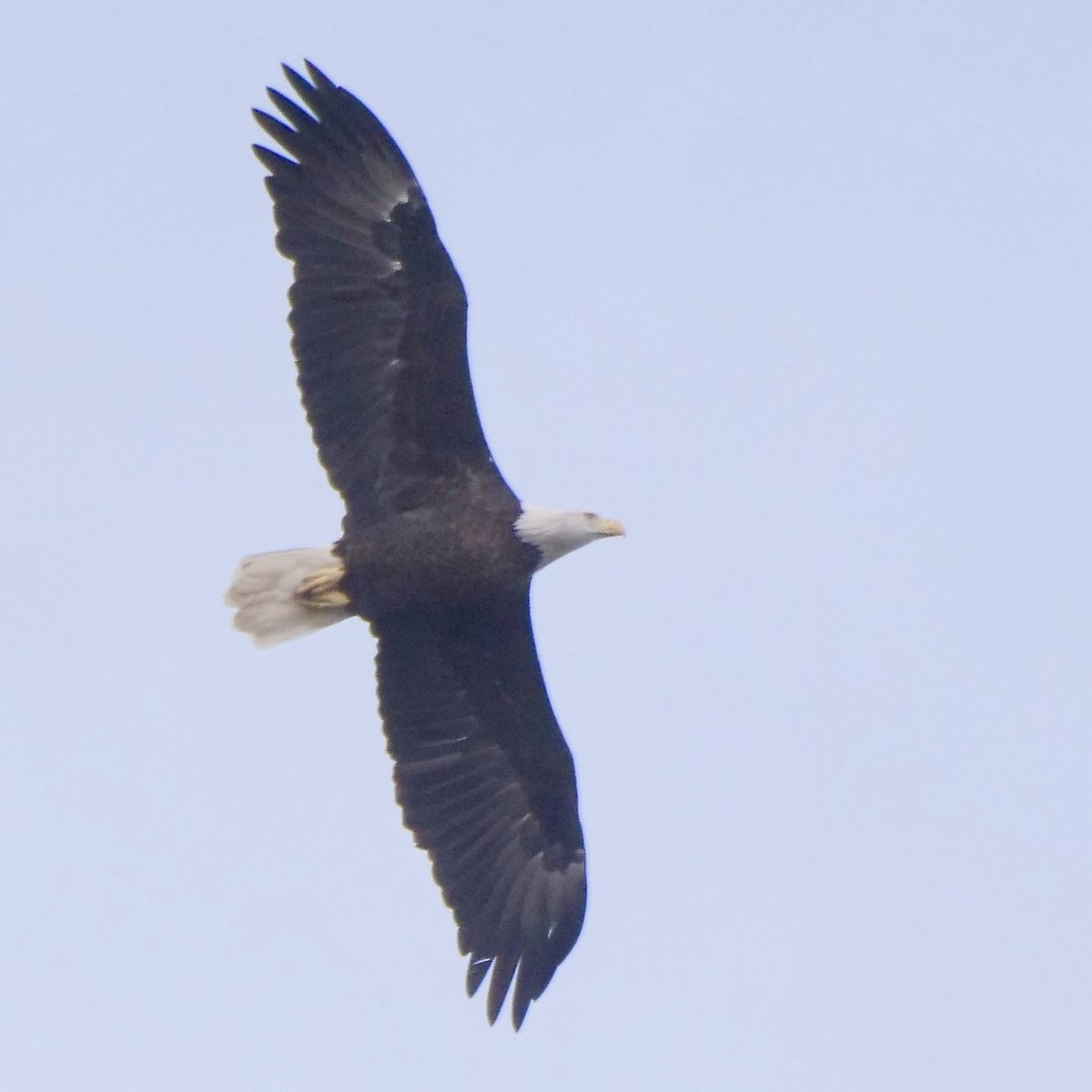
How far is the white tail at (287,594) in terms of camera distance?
11562mm

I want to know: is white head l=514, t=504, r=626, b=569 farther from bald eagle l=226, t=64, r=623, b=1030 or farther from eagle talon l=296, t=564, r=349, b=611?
eagle talon l=296, t=564, r=349, b=611

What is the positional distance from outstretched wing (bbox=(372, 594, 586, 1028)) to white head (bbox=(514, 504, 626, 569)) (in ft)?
1.17

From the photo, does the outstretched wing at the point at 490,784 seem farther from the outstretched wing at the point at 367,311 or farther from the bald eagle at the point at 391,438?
the outstretched wing at the point at 367,311

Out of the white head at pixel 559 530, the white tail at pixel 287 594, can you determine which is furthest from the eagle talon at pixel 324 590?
the white head at pixel 559 530

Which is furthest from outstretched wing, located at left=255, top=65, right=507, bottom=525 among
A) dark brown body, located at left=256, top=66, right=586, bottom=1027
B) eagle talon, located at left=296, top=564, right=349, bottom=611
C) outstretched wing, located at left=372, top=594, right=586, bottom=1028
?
outstretched wing, located at left=372, top=594, right=586, bottom=1028

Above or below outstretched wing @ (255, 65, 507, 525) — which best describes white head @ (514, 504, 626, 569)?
below

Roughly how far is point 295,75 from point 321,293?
0.98 metres

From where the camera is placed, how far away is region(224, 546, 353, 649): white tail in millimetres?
11562

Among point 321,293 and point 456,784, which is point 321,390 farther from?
point 456,784

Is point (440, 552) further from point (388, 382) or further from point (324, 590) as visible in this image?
point (388, 382)

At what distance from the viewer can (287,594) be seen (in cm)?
1172

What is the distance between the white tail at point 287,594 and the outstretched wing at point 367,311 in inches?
12.5

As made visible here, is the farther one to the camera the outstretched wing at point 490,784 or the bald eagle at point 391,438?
the outstretched wing at point 490,784

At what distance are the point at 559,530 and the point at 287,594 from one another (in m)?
1.30
